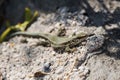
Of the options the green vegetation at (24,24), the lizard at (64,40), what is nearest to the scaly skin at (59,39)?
the lizard at (64,40)

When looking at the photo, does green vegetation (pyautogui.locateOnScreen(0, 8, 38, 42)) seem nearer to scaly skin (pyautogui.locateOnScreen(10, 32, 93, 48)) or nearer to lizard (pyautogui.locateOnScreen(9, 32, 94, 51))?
scaly skin (pyautogui.locateOnScreen(10, 32, 93, 48))

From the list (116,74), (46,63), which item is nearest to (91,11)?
(46,63)

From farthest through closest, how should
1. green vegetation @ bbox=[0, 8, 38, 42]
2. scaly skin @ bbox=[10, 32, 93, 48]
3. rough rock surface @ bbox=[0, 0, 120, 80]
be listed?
green vegetation @ bbox=[0, 8, 38, 42] → scaly skin @ bbox=[10, 32, 93, 48] → rough rock surface @ bbox=[0, 0, 120, 80]

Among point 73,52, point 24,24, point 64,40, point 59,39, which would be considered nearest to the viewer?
point 73,52

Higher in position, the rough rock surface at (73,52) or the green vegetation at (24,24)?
the green vegetation at (24,24)

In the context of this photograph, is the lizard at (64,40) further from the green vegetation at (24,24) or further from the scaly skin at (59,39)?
the green vegetation at (24,24)

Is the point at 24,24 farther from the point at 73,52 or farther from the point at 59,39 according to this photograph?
the point at 73,52

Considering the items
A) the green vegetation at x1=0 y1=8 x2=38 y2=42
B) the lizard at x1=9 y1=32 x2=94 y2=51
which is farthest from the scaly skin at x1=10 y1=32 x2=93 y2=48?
the green vegetation at x1=0 y1=8 x2=38 y2=42

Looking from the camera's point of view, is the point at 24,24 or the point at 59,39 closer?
the point at 59,39

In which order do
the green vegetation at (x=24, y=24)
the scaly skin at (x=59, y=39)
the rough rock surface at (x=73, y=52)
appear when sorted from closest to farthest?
the rough rock surface at (x=73, y=52) → the scaly skin at (x=59, y=39) → the green vegetation at (x=24, y=24)

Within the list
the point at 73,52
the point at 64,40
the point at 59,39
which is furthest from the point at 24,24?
the point at 73,52

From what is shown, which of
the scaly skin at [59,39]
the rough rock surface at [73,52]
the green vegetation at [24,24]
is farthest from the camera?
the green vegetation at [24,24]

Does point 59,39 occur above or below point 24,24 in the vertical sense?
below
